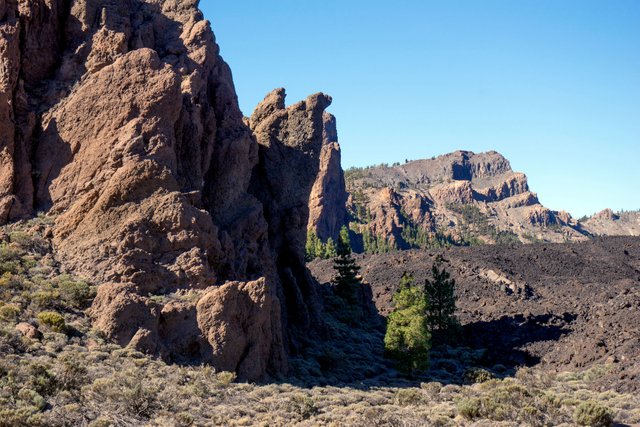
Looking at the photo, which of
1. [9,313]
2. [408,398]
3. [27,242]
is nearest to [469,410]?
[408,398]

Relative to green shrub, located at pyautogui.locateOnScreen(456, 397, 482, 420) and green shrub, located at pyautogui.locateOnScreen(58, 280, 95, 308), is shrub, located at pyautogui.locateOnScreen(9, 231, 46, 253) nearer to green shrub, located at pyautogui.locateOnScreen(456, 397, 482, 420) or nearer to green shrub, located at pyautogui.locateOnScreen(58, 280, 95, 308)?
green shrub, located at pyautogui.locateOnScreen(58, 280, 95, 308)

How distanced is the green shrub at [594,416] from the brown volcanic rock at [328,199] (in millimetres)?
116077

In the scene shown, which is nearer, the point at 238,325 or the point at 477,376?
the point at 238,325

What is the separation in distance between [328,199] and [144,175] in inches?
5103

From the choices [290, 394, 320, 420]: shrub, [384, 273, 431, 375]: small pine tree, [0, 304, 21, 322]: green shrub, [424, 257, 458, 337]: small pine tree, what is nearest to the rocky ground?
[424, 257, 458, 337]: small pine tree

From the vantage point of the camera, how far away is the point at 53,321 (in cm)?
3362

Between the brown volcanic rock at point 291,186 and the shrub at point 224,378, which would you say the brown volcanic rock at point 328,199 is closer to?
the brown volcanic rock at point 291,186

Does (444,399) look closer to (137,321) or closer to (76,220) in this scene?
(137,321)

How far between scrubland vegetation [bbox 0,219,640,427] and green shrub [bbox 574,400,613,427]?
6 centimetres

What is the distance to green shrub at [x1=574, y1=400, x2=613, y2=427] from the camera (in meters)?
31.3

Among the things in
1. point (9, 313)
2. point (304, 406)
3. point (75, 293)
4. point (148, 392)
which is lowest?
point (304, 406)

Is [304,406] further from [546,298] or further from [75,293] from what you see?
[546,298]

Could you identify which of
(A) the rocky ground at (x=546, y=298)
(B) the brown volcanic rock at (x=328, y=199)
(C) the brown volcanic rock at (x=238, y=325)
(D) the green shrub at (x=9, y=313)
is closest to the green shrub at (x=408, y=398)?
(C) the brown volcanic rock at (x=238, y=325)

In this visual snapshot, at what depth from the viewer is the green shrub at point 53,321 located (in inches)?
1323
